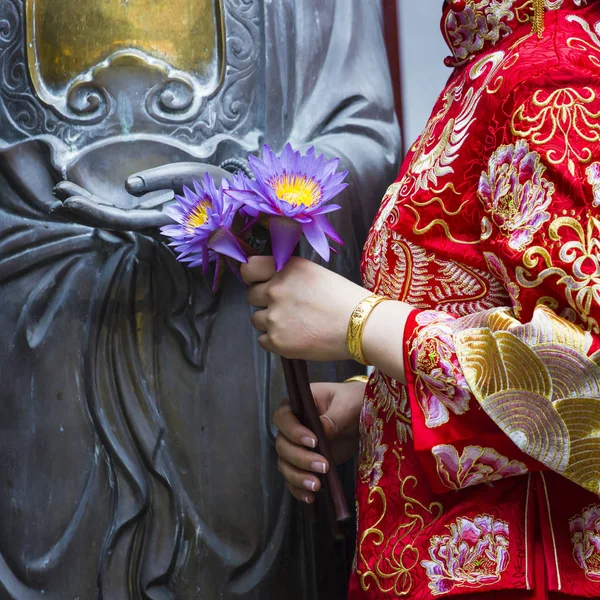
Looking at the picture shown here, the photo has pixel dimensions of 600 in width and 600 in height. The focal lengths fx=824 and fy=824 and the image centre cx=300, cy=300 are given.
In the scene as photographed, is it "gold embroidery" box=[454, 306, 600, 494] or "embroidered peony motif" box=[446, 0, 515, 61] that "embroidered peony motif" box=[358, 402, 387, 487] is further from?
"embroidered peony motif" box=[446, 0, 515, 61]

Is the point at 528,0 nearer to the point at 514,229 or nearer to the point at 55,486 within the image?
the point at 514,229

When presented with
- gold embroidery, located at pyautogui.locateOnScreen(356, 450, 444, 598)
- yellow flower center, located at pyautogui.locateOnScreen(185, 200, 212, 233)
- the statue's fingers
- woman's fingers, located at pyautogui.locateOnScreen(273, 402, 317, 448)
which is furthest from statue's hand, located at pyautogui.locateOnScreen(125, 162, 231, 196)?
gold embroidery, located at pyautogui.locateOnScreen(356, 450, 444, 598)

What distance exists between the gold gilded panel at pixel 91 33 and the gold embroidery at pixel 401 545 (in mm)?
579

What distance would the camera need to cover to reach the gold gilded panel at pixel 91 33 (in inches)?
37.9

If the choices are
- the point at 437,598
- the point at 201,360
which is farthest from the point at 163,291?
the point at 437,598

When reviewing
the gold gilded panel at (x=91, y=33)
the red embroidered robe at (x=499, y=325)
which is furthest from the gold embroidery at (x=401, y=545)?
the gold gilded panel at (x=91, y=33)

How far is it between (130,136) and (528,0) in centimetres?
50

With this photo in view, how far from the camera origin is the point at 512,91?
2.03 ft

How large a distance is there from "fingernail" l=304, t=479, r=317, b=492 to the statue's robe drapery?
0.19 meters

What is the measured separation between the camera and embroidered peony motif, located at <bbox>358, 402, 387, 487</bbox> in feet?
2.50

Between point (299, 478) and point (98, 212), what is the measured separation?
348 mm

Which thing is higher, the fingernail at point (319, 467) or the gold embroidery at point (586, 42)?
the gold embroidery at point (586, 42)

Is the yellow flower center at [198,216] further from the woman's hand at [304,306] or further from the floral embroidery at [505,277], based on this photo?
the floral embroidery at [505,277]

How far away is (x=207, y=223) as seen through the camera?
0.71 m
